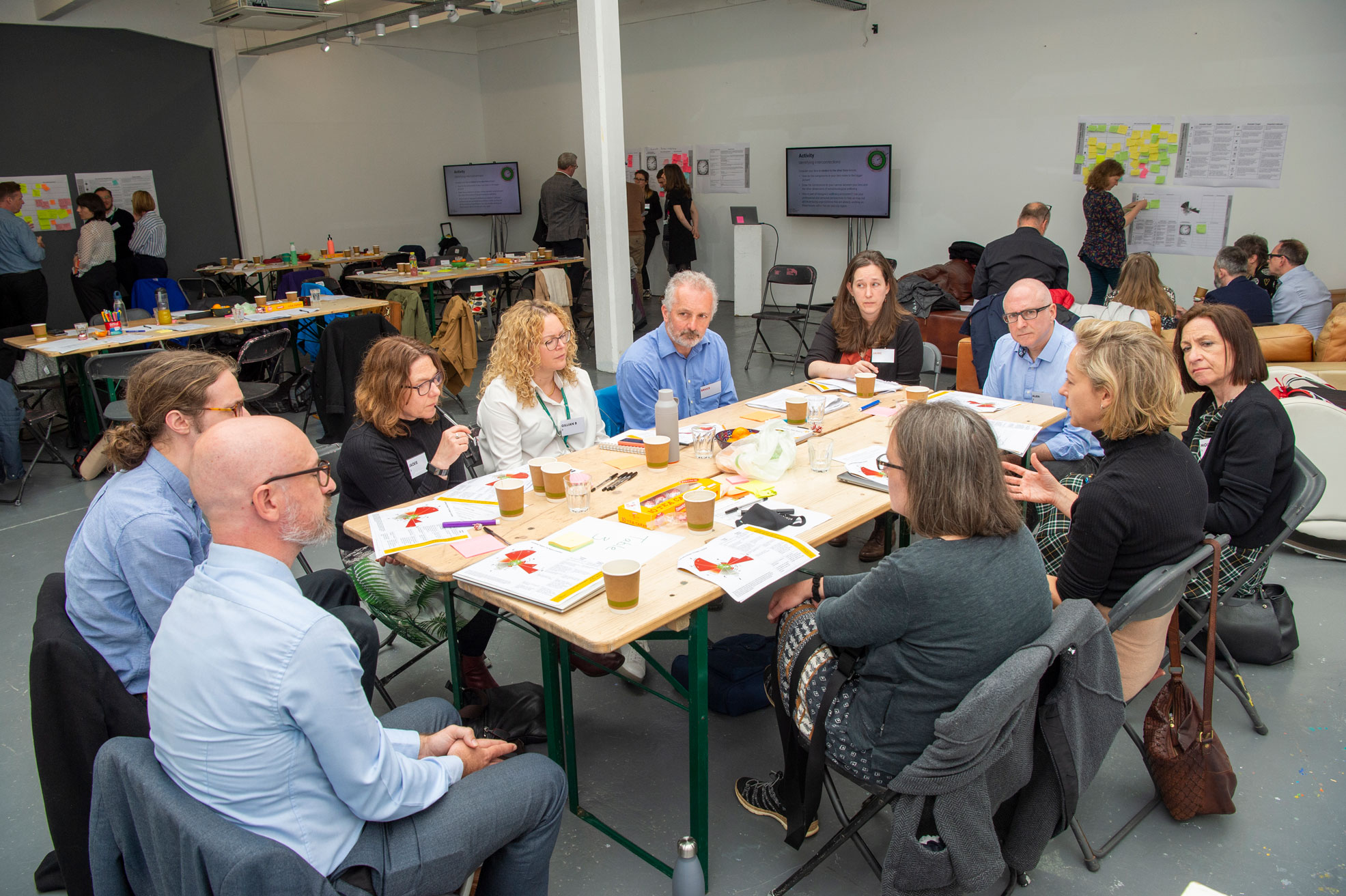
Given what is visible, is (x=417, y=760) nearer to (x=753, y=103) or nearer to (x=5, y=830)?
(x=5, y=830)

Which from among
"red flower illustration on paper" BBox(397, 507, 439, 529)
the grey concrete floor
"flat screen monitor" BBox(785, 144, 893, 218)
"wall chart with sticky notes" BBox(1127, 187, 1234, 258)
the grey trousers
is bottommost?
the grey concrete floor

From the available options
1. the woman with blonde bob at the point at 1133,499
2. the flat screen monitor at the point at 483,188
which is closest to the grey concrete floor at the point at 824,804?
the woman with blonde bob at the point at 1133,499

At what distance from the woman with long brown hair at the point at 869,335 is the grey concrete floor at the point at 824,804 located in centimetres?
138

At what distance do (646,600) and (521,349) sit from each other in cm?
148

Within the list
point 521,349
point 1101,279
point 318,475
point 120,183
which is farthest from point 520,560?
point 120,183

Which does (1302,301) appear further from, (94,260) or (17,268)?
(94,260)

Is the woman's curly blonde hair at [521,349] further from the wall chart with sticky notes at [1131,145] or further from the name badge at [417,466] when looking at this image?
the wall chart with sticky notes at [1131,145]

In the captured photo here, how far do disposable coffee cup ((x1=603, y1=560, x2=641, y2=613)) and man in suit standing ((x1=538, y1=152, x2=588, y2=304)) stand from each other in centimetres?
843

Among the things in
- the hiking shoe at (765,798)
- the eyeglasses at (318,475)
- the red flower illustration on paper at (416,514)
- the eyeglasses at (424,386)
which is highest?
the eyeglasses at (318,475)

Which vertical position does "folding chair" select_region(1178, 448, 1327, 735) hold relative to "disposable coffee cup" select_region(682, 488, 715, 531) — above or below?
below

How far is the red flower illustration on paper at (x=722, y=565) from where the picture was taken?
2.07 metres

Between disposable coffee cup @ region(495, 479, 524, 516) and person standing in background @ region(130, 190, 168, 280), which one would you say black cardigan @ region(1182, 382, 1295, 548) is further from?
person standing in background @ region(130, 190, 168, 280)

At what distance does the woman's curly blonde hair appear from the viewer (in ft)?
10.3

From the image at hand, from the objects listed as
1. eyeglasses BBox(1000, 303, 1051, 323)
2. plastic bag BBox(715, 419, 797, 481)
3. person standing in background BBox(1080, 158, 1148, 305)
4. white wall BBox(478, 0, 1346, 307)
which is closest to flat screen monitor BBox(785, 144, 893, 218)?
white wall BBox(478, 0, 1346, 307)
